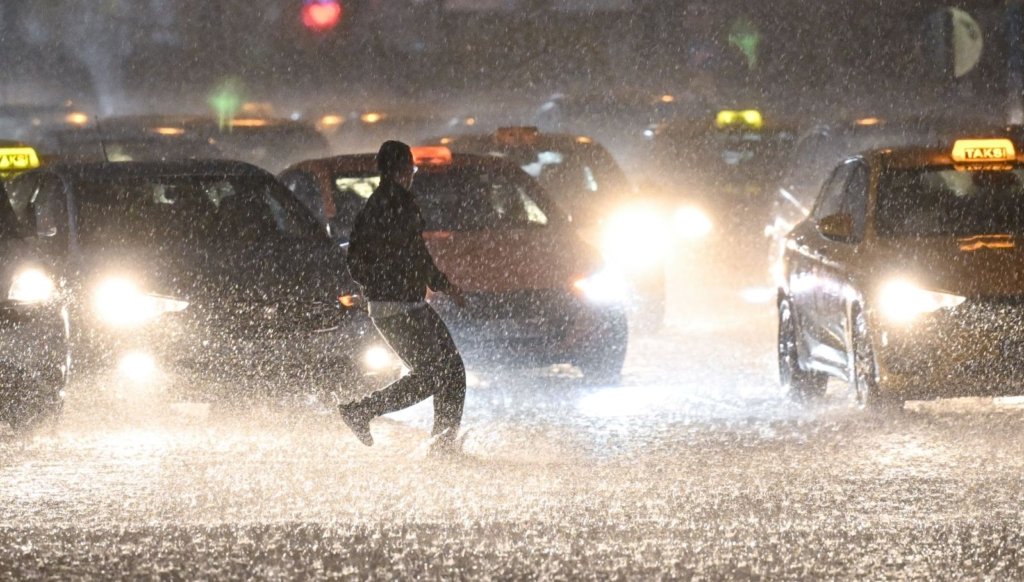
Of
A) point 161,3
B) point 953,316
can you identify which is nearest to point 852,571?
point 953,316

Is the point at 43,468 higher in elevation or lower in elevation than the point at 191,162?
lower

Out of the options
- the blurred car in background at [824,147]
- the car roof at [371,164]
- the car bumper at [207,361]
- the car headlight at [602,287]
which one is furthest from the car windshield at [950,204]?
the blurred car in background at [824,147]

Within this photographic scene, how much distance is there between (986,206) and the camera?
38.2ft

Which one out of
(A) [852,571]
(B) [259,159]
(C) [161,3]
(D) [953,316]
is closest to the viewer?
(A) [852,571]

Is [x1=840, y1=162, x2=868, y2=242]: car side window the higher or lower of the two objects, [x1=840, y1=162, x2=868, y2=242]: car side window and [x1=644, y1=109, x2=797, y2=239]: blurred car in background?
the lower

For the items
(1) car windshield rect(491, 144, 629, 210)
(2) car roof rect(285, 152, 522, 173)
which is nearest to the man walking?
(2) car roof rect(285, 152, 522, 173)

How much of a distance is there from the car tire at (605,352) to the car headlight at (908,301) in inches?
102

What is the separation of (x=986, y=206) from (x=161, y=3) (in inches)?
1644

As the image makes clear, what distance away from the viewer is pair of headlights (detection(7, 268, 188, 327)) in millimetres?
10812

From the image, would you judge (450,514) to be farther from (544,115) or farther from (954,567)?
(544,115)

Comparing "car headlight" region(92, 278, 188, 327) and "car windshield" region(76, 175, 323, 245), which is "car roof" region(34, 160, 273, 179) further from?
"car headlight" region(92, 278, 188, 327)

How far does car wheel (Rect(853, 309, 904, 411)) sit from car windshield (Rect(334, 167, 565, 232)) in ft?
10.5

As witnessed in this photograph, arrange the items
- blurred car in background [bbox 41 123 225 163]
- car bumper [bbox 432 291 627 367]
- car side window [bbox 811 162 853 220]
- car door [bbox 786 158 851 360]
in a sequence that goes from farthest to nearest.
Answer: blurred car in background [bbox 41 123 225 163], car bumper [bbox 432 291 627 367], car side window [bbox 811 162 853 220], car door [bbox 786 158 851 360]

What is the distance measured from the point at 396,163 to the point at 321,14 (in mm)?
12128
